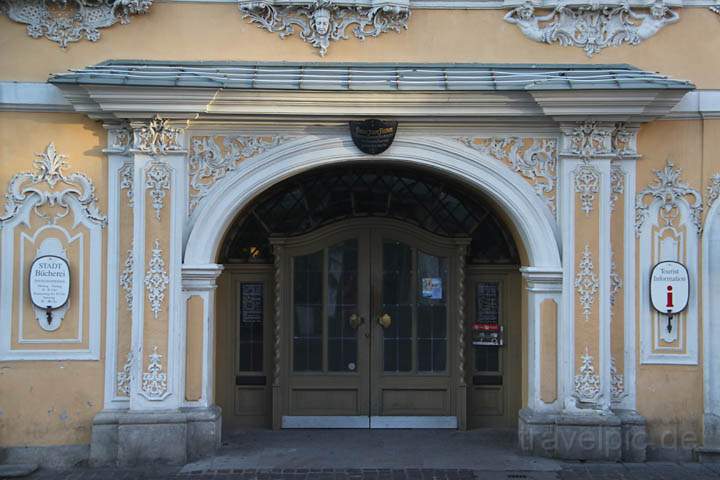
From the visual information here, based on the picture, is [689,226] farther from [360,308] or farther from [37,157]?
[37,157]

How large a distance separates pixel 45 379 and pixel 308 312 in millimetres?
2671

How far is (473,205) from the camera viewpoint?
887 centimetres

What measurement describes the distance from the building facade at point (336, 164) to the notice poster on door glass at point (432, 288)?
1.32 metres

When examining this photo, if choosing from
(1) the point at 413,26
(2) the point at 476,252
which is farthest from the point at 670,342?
(1) the point at 413,26

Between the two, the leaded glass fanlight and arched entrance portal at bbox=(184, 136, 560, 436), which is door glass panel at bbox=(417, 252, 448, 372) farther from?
the leaded glass fanlight

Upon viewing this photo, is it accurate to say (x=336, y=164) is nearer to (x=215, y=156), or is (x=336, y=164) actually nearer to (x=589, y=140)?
(x=215, y=156)

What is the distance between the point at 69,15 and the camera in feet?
25.3

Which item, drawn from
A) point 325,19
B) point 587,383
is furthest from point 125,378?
point 587,383

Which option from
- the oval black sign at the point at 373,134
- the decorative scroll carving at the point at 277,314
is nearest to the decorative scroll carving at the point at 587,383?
the oval black sign at the point at 373,134

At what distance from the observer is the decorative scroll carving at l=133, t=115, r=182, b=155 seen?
754 cm

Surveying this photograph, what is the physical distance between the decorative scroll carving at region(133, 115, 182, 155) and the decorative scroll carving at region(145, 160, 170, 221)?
117 mm

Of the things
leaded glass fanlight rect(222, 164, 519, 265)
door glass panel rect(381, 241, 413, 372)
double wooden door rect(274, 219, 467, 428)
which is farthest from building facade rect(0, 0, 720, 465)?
door glass panel rect(381, 241, 413, 372)

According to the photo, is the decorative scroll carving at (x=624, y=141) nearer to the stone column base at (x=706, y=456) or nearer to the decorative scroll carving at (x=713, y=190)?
the decorative scroll carving at (x=713, y=190)

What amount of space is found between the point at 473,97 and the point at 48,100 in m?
3.76
